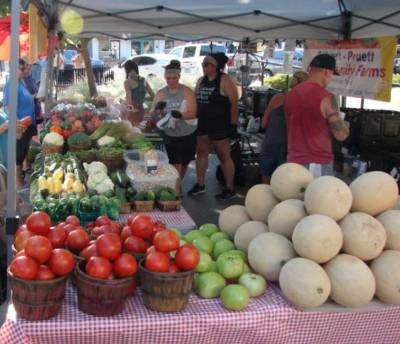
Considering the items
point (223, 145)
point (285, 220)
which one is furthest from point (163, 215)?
point (223, 145)

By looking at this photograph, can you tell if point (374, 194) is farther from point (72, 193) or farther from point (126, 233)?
point (72, 193)

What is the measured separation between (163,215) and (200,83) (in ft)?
10.1

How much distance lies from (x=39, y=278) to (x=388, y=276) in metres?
1.46

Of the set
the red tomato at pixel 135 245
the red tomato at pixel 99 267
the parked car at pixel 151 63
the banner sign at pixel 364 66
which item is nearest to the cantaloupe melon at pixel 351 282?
the red tomato at pixel 135 245

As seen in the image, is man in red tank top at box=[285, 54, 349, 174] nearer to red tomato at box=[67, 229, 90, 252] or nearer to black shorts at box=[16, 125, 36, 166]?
red tomato at box=[67, 229, 90, 252]

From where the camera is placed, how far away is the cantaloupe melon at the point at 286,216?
244cm

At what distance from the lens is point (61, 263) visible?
6.67 ft

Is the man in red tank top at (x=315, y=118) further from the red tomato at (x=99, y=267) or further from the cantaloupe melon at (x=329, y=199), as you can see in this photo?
the red tomato at (x=99, y=267)

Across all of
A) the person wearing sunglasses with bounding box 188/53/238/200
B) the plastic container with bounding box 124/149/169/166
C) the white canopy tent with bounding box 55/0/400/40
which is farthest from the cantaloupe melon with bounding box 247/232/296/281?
the white canopy tent with bounding box 55/0/400/40

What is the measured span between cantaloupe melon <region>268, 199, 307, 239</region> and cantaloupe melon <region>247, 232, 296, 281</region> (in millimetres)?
44

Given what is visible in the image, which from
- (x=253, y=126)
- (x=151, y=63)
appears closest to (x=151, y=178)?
(x=253, y=126)

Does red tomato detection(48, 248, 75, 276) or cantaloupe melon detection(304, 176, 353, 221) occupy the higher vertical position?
cantaloupe melon detection(304, 176, 353, 221)

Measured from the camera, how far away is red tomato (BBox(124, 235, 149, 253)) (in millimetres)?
2297

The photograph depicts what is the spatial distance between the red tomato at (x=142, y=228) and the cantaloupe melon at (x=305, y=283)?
648 mm
